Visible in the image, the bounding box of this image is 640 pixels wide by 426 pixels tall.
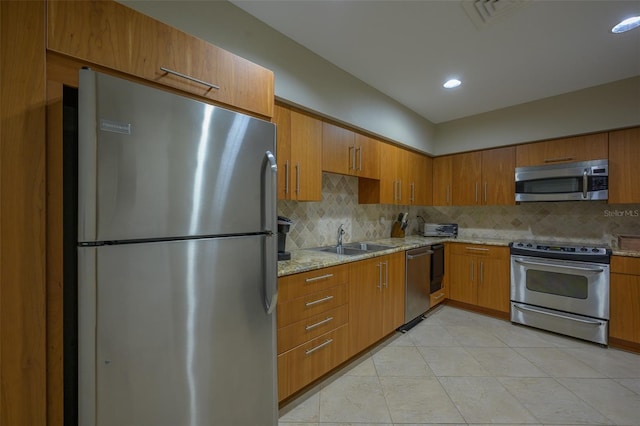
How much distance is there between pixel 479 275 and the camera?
10.9ft

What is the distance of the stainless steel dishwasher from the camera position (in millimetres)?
2811

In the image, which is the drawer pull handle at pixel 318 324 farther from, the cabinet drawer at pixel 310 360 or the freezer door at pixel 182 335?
the freezer door at pixel 182 335

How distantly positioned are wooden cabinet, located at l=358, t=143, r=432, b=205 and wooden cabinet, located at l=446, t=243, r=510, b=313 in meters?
0.89

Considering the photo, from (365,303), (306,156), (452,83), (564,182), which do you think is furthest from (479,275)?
(306,156)

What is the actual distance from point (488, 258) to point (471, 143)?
1523mm

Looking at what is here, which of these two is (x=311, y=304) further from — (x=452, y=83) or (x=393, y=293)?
(x=452, y=83)

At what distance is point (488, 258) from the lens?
3.24 metres

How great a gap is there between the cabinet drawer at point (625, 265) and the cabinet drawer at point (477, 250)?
84 cm

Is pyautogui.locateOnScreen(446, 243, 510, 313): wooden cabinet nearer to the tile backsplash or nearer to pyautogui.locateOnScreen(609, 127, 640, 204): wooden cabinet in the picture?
the tile backsplash

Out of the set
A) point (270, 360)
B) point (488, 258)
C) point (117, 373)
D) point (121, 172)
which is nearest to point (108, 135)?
point (121, 172)

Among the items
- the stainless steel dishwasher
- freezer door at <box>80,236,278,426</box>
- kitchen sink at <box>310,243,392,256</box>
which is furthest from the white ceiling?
the stainless steel dishwasher

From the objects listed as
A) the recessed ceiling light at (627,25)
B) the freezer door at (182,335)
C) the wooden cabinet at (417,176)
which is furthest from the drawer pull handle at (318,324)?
the recessed ceiling light at (627,25)

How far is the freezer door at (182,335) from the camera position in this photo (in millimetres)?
901

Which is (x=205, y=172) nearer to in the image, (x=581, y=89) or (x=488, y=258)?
(x=488, y=258)
